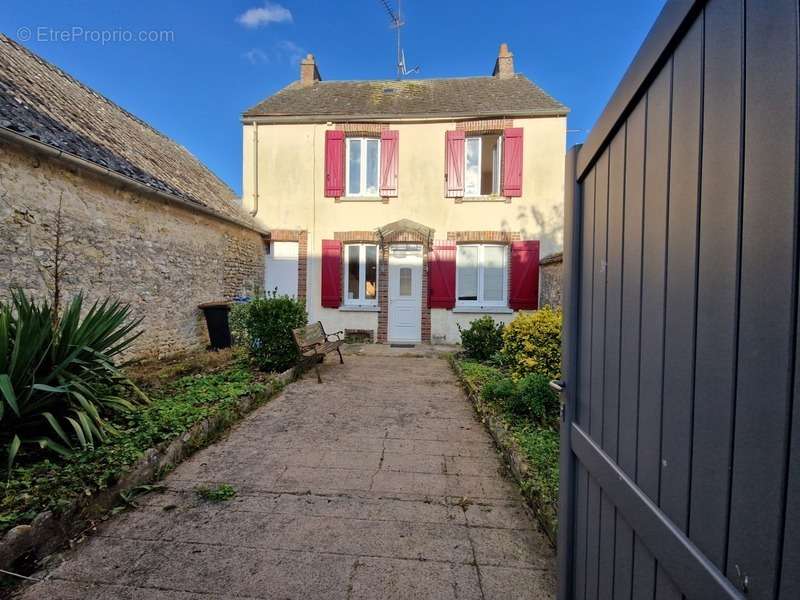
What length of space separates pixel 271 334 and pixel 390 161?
18.3ft

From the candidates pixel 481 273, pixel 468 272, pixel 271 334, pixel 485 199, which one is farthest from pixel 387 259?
pixel 271 334

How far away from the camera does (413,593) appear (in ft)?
5.99

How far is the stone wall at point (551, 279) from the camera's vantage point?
779 cm

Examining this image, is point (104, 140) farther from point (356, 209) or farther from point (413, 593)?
point (413, 593)

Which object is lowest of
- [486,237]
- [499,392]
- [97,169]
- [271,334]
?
[499,392]

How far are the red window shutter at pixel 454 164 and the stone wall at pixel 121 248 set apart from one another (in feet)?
17.2

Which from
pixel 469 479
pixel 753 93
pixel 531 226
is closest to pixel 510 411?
pixel 469 479

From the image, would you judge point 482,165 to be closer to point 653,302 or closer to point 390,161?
point 390,161

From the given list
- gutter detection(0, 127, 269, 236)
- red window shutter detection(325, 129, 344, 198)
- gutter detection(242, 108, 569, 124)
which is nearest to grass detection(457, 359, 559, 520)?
gutter detection(0, 127, 269, 236)

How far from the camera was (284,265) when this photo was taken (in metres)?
9.60

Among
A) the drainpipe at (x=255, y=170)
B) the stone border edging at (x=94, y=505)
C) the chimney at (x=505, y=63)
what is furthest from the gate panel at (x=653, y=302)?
the chimney at (x=505, y=63)

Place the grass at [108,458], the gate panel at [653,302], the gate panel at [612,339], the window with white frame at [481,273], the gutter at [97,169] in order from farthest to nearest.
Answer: the window with white frame at [481,273] < the gutter at [97,169] < the grass at [108,458] < the gate panel at [612,339] < the gate panel at [653,302]

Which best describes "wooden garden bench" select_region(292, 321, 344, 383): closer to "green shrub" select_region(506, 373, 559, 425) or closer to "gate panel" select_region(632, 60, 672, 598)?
"green shrub" select_region(506, 373, 559, 425)

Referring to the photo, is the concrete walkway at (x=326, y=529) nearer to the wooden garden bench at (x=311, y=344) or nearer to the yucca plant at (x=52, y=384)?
the yucca plant at (x=52, y=384)
